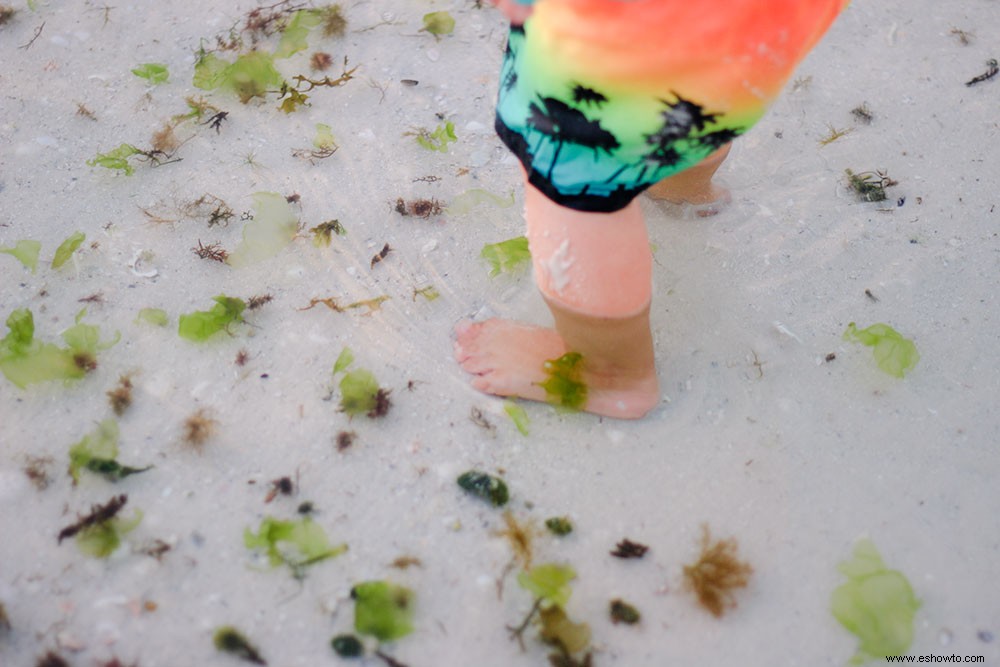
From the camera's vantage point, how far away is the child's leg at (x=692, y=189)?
2.15m

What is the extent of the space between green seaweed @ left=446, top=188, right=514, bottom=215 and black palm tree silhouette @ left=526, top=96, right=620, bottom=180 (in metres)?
0.90

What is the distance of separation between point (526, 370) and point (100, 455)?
3.12 ft

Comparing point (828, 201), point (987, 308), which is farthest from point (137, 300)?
→ point (987, 308)

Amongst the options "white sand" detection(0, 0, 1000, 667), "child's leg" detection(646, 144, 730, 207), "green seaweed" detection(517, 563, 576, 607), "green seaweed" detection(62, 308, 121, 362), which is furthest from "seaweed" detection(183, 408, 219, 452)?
"child's leg" detection(646, 144, 730, 207)

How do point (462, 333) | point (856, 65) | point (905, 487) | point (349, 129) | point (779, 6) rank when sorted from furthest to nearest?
1. point (856, 65)
2. point (349, 129)
3. point (462, 333)
4. point (905, 487)
5. point (779, 6)

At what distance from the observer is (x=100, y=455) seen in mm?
1800

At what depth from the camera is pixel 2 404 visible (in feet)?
6.18

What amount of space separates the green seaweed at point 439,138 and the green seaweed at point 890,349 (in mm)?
1199

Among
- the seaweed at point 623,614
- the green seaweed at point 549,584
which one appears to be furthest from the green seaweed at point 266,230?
the seaweed at point 623,614

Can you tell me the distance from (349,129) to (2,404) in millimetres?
1171

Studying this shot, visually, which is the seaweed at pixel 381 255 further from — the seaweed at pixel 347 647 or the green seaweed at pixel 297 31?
the seaweed at pixel 347 647

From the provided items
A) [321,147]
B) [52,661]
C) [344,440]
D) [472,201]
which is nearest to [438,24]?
[321,147]

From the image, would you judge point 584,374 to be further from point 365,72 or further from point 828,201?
point 365,72

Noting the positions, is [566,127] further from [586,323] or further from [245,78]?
[245,78]
